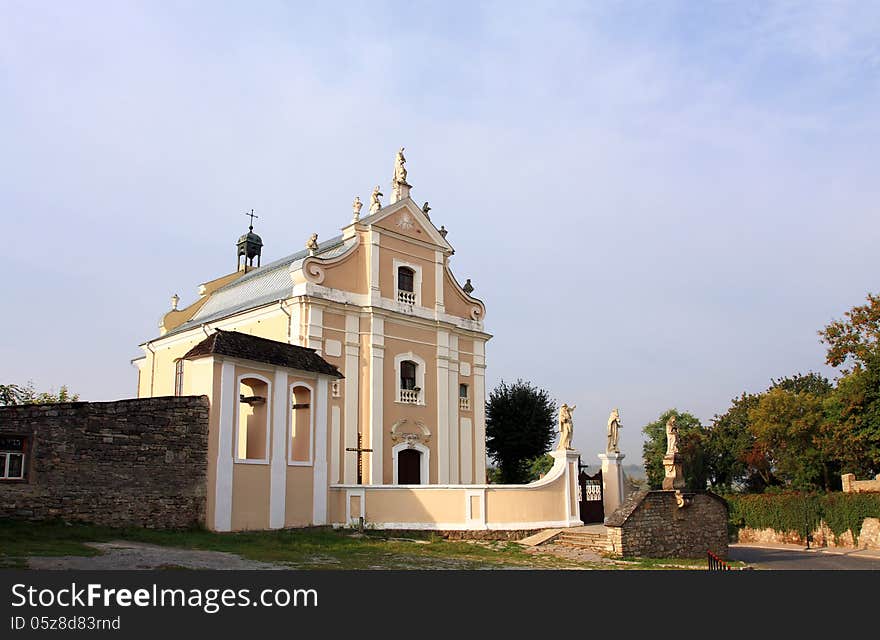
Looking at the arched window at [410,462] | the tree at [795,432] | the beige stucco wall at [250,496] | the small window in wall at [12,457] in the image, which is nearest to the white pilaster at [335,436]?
the arched window at [410,462]

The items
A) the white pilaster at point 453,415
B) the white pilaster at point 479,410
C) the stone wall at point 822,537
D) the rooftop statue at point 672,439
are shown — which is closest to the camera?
the rooftop statue at point 672,439

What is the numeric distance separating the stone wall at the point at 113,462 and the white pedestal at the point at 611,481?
1380cm

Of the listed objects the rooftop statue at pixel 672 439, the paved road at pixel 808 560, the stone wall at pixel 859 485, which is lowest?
the paved road at pixel 808 560

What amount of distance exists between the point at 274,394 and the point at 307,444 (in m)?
1.82

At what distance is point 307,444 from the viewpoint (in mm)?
21281

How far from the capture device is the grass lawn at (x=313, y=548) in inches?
541

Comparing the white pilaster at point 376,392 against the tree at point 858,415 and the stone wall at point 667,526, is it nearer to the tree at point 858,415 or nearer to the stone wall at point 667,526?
the stone wall at point 667,526

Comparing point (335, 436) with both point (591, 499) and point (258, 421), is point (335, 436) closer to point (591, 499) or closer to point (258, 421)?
point (258, 421)

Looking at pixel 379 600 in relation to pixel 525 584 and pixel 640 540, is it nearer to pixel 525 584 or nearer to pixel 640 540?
pixel 525 584

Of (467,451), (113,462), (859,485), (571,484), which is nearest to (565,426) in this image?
(571,484)

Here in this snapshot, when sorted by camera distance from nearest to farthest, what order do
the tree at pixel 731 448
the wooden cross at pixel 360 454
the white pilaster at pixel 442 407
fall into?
1. the wooden cross at pixel 360 454
2. the white pilaster at pixel 442 407
3. the tree at pixel 731 448

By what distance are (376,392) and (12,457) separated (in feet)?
44.7

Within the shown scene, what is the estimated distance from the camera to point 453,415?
30.2m

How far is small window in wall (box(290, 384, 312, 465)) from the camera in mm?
21141
